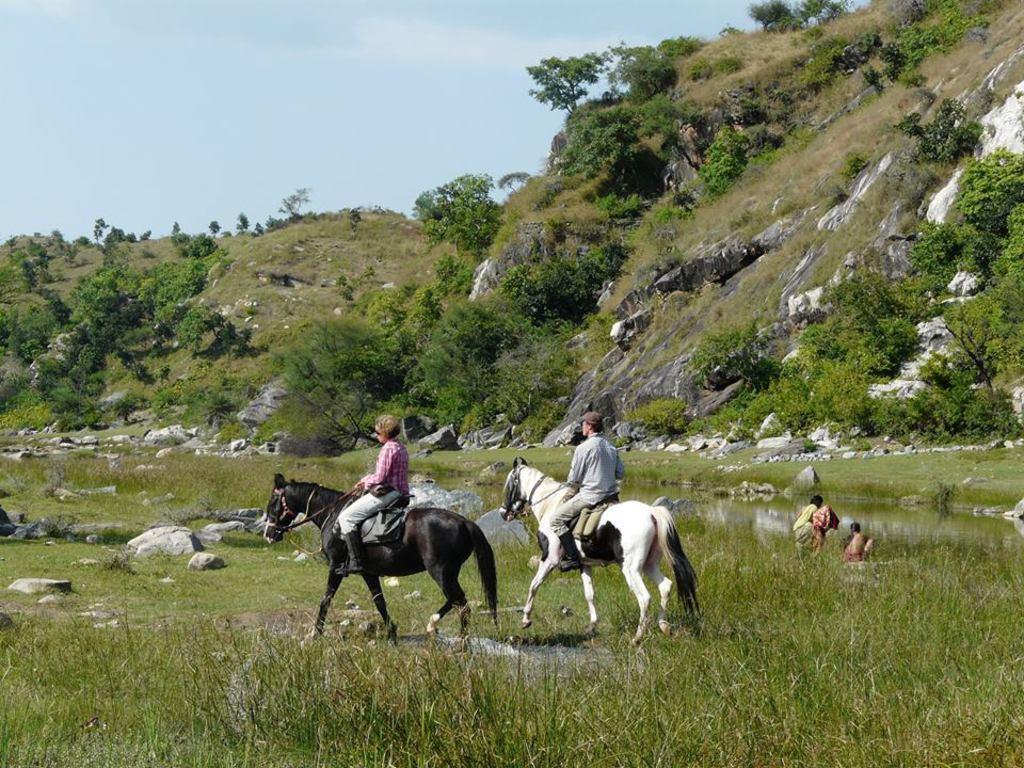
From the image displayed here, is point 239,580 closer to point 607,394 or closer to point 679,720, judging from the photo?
point 679,720

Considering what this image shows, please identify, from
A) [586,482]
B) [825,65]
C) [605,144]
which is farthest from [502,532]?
[825,65]

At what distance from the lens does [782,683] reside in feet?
23.3

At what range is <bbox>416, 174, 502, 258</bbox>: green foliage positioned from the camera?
98688mm

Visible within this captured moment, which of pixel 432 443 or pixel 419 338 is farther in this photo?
pixel 419 338

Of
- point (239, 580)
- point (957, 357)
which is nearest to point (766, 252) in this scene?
point (957, 357)

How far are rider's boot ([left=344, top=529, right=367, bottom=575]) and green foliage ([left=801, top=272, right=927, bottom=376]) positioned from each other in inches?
1480

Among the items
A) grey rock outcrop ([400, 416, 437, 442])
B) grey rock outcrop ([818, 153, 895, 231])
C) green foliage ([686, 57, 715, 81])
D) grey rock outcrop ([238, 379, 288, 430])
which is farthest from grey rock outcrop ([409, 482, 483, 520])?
green foliage ([686, 57, 715, 81])

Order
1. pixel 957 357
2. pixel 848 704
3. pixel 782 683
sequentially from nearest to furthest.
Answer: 1. pixel 848 704
2. pixel 782 683
3. pixel 957 357

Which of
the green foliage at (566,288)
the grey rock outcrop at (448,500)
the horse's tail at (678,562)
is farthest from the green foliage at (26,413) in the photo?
the horse's tail at (678,562)

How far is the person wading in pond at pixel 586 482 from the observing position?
12.3 meters

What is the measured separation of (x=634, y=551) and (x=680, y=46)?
316ft

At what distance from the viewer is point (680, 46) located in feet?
330

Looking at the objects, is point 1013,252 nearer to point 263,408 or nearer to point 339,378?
point 339,378

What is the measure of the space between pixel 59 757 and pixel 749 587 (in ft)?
28.8
